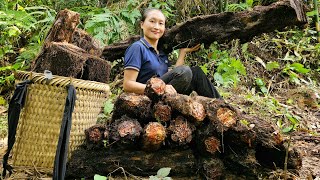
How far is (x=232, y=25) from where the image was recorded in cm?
329

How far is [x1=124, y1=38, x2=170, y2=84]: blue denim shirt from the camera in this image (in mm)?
2988

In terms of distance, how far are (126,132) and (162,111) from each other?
287 mm

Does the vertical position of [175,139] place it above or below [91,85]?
below

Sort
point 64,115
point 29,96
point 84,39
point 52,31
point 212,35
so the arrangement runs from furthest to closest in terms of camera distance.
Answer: point 212,35, point 84,39, point 52,31, point 29,96, point 64,115

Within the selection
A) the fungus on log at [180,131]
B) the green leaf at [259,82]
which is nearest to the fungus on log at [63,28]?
the fungus on log at [180,131]

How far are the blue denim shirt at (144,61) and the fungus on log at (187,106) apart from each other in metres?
0.62

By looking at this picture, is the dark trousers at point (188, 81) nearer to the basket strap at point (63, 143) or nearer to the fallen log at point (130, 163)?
the fallen log at point (130, 163)

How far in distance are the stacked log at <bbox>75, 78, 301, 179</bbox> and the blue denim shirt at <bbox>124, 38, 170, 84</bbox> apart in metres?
0.54

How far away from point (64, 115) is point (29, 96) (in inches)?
13.9

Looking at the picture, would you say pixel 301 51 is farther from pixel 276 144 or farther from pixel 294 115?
pixel 276 144

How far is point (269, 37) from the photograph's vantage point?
242 inches

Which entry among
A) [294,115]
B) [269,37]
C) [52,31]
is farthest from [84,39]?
[269,37]

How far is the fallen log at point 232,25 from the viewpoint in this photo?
3.15 meters

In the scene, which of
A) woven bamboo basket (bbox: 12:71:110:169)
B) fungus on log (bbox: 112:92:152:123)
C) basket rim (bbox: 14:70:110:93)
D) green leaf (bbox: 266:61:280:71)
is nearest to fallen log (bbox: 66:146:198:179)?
woven bamboo basket (bbox: 12:71:110:169)
